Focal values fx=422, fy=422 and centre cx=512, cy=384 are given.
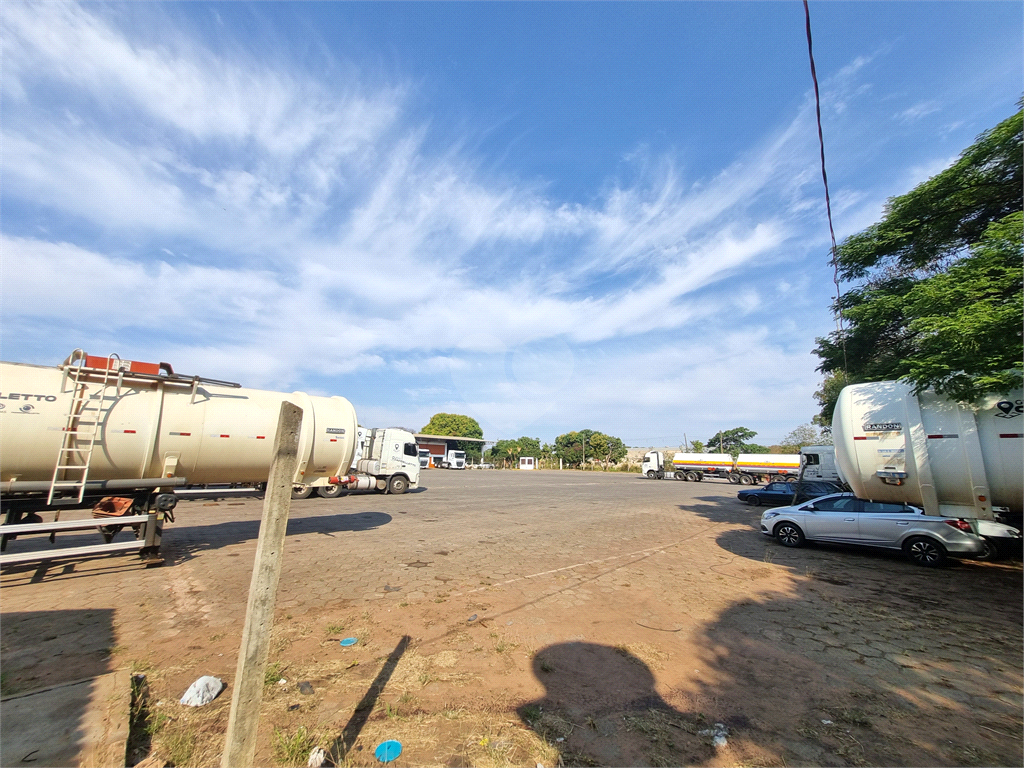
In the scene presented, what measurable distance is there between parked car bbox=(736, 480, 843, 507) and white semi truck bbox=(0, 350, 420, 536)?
2000cm

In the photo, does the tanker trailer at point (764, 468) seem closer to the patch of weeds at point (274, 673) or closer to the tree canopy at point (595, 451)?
the tree canopy at point (595, 451)

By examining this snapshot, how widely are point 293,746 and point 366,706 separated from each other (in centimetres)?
73

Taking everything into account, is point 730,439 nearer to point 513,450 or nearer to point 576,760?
point 513,450

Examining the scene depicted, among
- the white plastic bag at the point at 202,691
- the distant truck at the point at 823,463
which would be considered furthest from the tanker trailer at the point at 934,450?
the distant truck at the point at 823,463

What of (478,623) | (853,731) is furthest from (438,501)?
(853,731)

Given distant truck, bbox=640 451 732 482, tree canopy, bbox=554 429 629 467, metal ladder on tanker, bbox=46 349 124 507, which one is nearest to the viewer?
metal ladder on tanker, bbox=46 349 124 507

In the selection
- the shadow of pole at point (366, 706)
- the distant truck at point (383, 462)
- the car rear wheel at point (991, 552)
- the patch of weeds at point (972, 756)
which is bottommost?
the patch of weeds at point (972, 756)

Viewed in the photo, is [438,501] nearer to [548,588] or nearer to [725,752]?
[548,588]

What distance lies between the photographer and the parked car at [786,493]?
62.0ft

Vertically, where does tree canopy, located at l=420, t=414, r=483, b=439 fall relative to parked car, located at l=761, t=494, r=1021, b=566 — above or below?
above

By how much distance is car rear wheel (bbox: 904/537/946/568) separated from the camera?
909 centimetres

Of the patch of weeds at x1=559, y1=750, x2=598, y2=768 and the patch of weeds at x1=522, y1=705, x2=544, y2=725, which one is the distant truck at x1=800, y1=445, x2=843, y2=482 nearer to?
the patch of weeds at x1=522, y1=705, x2=544, y2=725

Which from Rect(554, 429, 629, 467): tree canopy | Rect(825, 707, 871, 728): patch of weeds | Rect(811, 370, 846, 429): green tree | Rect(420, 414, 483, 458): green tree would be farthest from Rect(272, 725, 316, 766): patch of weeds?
Rect(420, 414, 483, 458): green tree

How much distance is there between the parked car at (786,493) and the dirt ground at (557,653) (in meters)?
10.2
